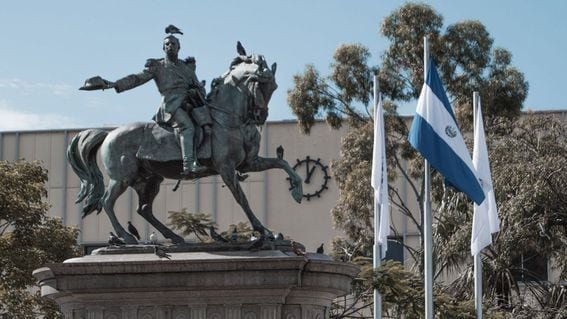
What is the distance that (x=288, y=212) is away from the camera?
6088 centimetres

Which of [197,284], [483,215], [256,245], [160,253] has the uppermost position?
Answer: [483,215]

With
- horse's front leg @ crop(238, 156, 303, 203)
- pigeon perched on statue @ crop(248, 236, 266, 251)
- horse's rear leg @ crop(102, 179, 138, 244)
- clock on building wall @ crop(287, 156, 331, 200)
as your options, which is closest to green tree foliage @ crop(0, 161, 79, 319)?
horse's rear leg @ crop(102, 179, 138, 244)

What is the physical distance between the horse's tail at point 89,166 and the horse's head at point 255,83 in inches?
91.5

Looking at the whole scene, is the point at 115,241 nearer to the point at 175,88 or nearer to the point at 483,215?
the point at 175,88

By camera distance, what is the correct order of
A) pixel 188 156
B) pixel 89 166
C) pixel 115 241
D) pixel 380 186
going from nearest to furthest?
1. pixel 188 156
2. pixel 115 241
3. pixel 89 166
4. pixel 380 186

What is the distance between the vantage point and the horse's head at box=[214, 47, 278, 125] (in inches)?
797

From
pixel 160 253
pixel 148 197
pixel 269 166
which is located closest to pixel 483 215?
pixel 269 166

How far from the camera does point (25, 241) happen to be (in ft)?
125

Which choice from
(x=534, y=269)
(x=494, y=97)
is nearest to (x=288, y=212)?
(x=534, y=269)

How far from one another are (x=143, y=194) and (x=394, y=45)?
26.5 meters

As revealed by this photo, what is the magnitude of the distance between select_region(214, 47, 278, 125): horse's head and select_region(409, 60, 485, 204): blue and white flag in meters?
7.11

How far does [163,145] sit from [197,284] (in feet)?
7.93

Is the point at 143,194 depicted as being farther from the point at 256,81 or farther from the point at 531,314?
the point at 531,314

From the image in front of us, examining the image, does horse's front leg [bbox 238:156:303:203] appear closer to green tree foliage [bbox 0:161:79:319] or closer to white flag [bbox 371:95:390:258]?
white flag [bbox 371:95:390:258]
